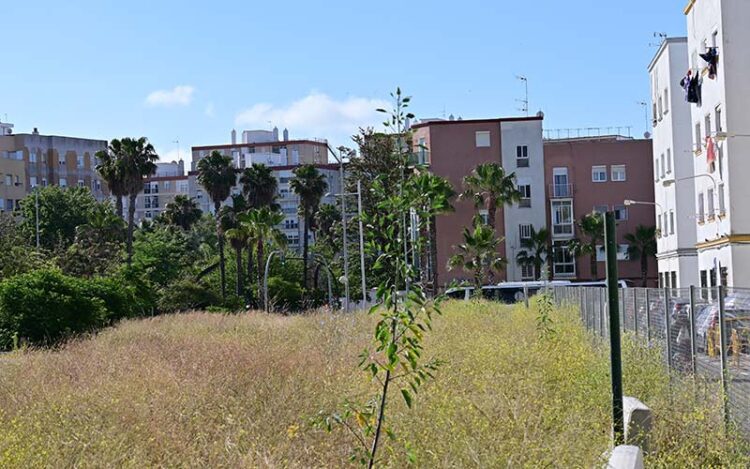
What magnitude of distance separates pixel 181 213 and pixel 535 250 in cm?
3363

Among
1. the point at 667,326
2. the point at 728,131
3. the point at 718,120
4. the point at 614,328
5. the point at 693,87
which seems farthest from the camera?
the point at 693,87

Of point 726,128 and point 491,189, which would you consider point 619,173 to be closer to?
point 491,189

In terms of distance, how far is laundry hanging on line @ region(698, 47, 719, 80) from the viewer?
39.8 metres

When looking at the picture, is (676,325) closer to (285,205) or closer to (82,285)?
(82,285)

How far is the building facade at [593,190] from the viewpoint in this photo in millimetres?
73438

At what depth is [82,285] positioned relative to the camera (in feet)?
115

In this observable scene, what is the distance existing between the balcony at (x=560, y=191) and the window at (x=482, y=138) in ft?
17.1

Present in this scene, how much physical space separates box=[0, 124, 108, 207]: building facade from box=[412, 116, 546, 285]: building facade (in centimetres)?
5182

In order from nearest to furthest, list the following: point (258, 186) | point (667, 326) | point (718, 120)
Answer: point (667, 326) < point (718, 120) < point (258, 186)

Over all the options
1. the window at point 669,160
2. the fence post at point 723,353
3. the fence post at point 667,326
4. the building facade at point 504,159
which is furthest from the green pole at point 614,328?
the building facade at point 504,159

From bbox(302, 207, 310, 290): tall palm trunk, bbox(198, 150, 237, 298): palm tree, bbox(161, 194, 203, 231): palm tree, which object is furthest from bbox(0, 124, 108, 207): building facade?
bbox(198, 150, 237, 298): palm tree

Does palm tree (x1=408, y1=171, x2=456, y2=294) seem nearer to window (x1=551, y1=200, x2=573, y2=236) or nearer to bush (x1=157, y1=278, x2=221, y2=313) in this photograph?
bush (x1=157, y1=278, x2=221, y2=313)

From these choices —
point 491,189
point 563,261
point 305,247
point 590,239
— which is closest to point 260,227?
point 305,247

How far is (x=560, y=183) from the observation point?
7550 centimetres
